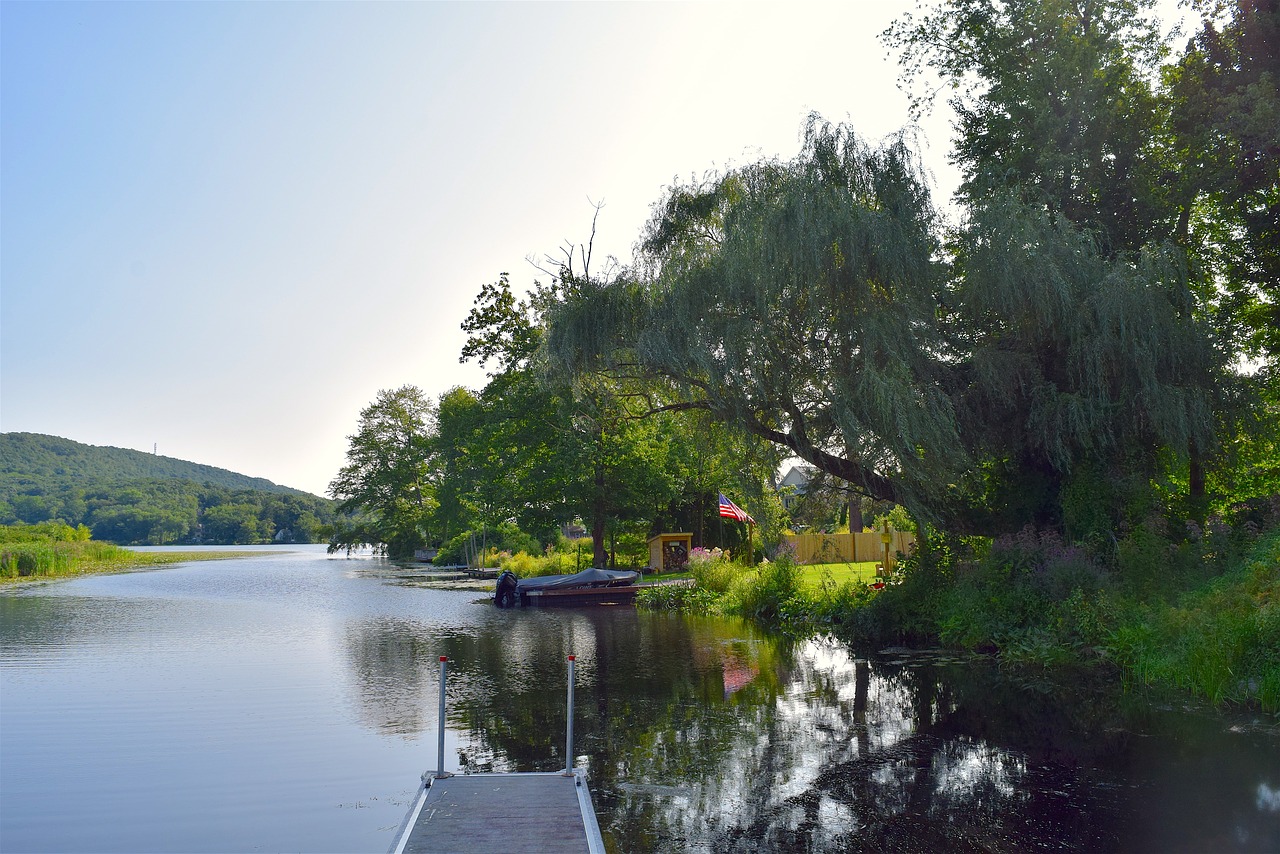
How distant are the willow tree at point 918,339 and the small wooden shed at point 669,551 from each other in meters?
21.1

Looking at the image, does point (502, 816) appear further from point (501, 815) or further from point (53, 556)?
point (53, 556)

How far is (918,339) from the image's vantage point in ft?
52.6

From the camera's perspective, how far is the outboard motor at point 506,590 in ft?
98.0

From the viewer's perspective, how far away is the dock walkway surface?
242 inches

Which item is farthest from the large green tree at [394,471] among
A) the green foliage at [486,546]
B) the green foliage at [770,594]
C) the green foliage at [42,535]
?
the green foliage at [770,594]

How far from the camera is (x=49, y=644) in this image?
63.6 ft

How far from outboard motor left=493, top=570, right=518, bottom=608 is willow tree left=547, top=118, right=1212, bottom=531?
14.0m

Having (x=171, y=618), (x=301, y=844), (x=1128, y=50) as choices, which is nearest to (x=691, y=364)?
(x=301, y=844)

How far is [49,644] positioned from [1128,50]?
28193 mm

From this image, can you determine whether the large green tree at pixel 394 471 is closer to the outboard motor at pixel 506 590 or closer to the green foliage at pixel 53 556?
the green foliage at pixel 53 556

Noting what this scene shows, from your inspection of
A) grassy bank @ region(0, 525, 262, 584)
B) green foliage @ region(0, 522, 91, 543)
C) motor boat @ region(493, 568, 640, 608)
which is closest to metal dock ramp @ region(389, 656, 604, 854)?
motor boat @ region(493, 568, 640, 608)

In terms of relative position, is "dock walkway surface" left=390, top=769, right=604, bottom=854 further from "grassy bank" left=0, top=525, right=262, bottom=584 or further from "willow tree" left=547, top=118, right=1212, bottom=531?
Result: "grassy bank" left=0, top=525, right=262, bottom=584

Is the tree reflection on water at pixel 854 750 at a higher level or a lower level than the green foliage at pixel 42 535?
lower

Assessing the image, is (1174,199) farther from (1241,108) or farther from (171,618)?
(171,618)
